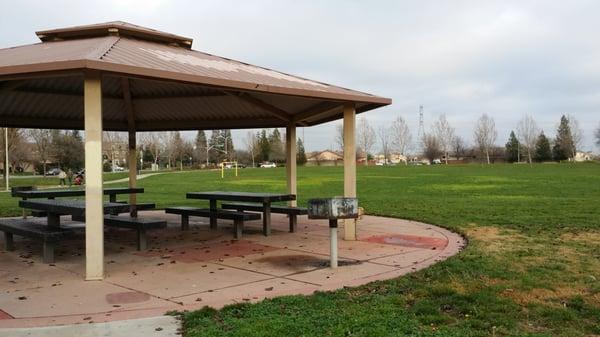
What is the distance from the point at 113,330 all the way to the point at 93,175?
2.73 meters

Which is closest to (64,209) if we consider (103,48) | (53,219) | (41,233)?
(41,233)

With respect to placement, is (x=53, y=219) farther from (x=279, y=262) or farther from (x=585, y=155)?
(x=585, y=155)

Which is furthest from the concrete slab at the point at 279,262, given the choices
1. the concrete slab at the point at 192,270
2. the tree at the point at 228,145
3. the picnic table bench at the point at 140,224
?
the tree at the point at 228,145

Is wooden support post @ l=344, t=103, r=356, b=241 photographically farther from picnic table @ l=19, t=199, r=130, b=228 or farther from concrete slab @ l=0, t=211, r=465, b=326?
picnic table @ l=19, t=199, r=130, b=228

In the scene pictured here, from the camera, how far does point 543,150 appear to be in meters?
99.2

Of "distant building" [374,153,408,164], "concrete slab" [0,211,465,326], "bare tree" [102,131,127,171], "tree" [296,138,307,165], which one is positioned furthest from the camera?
"distant building" [374,153,408,164]

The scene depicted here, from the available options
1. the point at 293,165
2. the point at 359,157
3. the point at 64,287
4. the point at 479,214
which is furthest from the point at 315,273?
the point at 359,157

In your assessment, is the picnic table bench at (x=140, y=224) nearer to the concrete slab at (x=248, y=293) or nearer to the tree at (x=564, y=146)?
the concrete slab at (x=248, y=293)

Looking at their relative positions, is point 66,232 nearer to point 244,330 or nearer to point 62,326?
point 62,326

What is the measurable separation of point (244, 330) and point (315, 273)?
2.72 metres

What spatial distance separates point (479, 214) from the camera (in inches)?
593

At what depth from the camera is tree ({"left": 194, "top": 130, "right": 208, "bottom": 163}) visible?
108062 millimetres

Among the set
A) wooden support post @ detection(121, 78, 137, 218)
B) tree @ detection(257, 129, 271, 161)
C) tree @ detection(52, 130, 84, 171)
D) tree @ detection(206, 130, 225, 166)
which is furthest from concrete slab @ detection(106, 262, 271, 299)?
tree @ detection(206, 130, 225, 166)

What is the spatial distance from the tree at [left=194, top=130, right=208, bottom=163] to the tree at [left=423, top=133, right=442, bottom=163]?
4619cm
